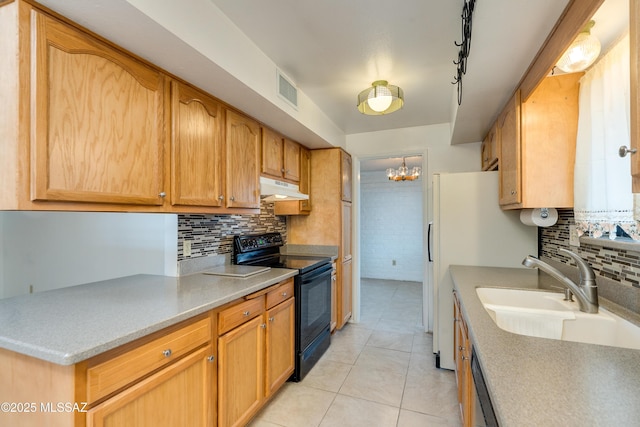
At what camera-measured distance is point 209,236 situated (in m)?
2.31

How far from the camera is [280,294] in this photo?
212 centimetres

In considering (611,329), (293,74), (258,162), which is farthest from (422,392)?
(293,74)

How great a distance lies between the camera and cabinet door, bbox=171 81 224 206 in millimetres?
1657

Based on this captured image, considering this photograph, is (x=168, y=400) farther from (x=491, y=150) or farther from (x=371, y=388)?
(x=491, y=150)

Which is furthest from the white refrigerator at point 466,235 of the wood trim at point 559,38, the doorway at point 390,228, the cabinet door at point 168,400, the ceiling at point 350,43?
the doorway at point 390,228

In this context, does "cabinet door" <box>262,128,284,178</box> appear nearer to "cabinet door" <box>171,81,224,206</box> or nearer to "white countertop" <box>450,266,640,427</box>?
"cabinet door" <box>171,81,224,206</box>

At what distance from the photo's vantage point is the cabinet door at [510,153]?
180 centimetres

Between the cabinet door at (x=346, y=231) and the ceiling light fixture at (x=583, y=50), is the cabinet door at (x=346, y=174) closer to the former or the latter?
the cabinet door at (x=346, y=231)

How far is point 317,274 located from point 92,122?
6.16 feet

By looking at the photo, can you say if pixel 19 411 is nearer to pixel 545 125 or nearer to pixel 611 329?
pixel 611 329

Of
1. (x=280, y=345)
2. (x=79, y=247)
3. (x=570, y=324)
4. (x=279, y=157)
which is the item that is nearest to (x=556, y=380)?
(x=570, y=324)

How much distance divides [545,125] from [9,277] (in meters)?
4.55

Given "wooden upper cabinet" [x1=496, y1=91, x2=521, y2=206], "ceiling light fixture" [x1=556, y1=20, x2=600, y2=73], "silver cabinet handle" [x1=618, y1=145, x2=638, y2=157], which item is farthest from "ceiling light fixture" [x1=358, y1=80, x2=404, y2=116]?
"silver cabinet handle" [x1=618, y1=145, x2=638, y2=157]

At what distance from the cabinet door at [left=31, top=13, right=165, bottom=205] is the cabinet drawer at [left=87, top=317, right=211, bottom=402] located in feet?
2.14
